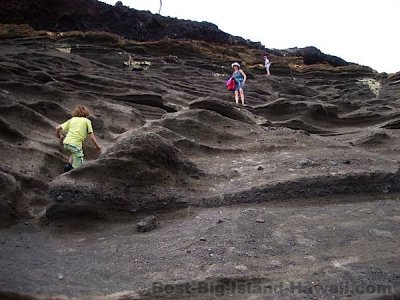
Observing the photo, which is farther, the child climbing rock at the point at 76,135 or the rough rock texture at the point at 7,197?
the child climbing rock at the point at 76,135

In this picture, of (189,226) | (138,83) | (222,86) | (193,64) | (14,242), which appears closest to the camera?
(14,242)

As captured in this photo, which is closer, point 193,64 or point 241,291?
point 241,291

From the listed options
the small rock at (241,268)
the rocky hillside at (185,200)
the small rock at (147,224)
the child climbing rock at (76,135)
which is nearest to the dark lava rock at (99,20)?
the rocky hillside at (185,200)

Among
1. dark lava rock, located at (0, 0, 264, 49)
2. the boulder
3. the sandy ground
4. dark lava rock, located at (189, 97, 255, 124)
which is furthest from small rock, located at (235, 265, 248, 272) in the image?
dark lava rock, located at (0, 0, 264, 49)

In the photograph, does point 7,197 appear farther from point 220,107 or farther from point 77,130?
point 220,107

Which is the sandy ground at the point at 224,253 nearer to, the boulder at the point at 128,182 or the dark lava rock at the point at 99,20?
the boulder at the point at 128,182

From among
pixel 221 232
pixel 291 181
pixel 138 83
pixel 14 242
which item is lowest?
pixel 14 242

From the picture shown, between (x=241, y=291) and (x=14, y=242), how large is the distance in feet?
9.73

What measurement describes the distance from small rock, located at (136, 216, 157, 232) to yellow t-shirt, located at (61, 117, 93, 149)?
2.44m

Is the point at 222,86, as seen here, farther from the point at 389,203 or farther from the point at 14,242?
the point at 14,242

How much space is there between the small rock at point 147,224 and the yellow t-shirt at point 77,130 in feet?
7.99

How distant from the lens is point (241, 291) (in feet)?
13.4

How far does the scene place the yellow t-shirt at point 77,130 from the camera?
24.4ft

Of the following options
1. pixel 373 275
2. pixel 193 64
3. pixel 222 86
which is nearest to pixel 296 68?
pixel 193 64
